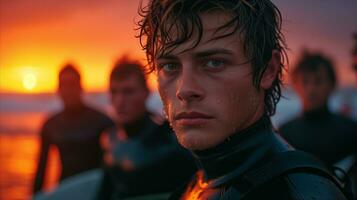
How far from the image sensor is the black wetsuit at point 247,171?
4.00ft

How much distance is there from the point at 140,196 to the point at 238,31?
2049mm

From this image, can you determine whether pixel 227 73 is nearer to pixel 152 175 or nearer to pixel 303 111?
pixel 152 175

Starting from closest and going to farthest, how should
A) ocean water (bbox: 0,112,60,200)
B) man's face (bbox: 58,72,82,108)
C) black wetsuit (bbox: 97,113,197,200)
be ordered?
1. black wetsuit (bbox: 97,113,197,200)
2. man's face (bbox: 58,72,82,108)
3. ocean water (bbox: 0,112,60,200)

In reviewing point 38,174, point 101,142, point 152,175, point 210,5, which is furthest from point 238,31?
point 38,174

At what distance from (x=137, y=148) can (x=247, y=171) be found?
2.06m

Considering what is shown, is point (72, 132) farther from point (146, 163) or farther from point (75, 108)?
point (146, 163)

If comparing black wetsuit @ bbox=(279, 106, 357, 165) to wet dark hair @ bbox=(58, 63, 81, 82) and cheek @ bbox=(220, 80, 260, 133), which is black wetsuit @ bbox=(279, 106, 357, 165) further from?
wet dark hair @ bbox=(58, 63, 81, 82)

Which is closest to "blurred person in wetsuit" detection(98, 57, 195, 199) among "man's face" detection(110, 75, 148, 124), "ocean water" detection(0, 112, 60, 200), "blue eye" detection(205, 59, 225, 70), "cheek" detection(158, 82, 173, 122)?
"man's face" detection(110, 75, 148, 124)

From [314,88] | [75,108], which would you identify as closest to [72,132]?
[75,108]

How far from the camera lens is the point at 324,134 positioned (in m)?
3.96

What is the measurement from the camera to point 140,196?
3123 millimetres

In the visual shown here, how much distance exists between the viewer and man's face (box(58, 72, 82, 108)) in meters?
5.04

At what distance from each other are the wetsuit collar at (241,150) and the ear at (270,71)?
126mm

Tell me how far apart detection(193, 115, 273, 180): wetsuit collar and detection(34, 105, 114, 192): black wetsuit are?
11.4ft
